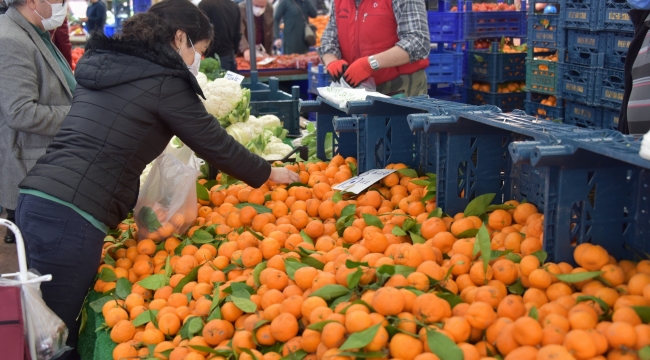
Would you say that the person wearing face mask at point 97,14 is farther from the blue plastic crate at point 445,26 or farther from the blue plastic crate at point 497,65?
the blue plastic crate at point 497,65

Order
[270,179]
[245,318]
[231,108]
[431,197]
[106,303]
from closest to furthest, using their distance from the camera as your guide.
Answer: [245,318], [106,303], [431,197], [270,179], [231,108]

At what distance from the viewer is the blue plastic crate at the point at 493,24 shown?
23.5 feet

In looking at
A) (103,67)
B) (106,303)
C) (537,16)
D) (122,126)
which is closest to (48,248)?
(106,303)

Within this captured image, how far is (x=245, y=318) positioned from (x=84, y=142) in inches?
36.1

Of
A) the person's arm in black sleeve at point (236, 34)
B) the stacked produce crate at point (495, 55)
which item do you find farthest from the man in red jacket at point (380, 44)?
the person's arm in black sleeve at point (236, 34)

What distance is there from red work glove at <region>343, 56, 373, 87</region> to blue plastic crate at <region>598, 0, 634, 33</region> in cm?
209

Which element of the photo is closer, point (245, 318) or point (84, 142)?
point (245, 318)

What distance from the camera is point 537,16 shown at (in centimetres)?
587

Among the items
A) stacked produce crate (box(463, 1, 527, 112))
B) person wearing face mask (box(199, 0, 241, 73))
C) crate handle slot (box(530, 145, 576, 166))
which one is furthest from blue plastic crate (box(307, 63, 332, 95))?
crate handle slot (box(530, 145, 576, 166))

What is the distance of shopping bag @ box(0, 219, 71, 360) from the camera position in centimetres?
180

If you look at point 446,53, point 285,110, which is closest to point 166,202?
point 285,110

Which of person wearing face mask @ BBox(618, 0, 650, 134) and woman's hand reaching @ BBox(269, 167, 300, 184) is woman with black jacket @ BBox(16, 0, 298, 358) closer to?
woman's hand reaching @ BBox(269, 167, 300, 184)

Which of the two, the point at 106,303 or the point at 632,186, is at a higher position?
the point at 632,186

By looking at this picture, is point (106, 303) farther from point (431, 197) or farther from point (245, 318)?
point (431, 197)
